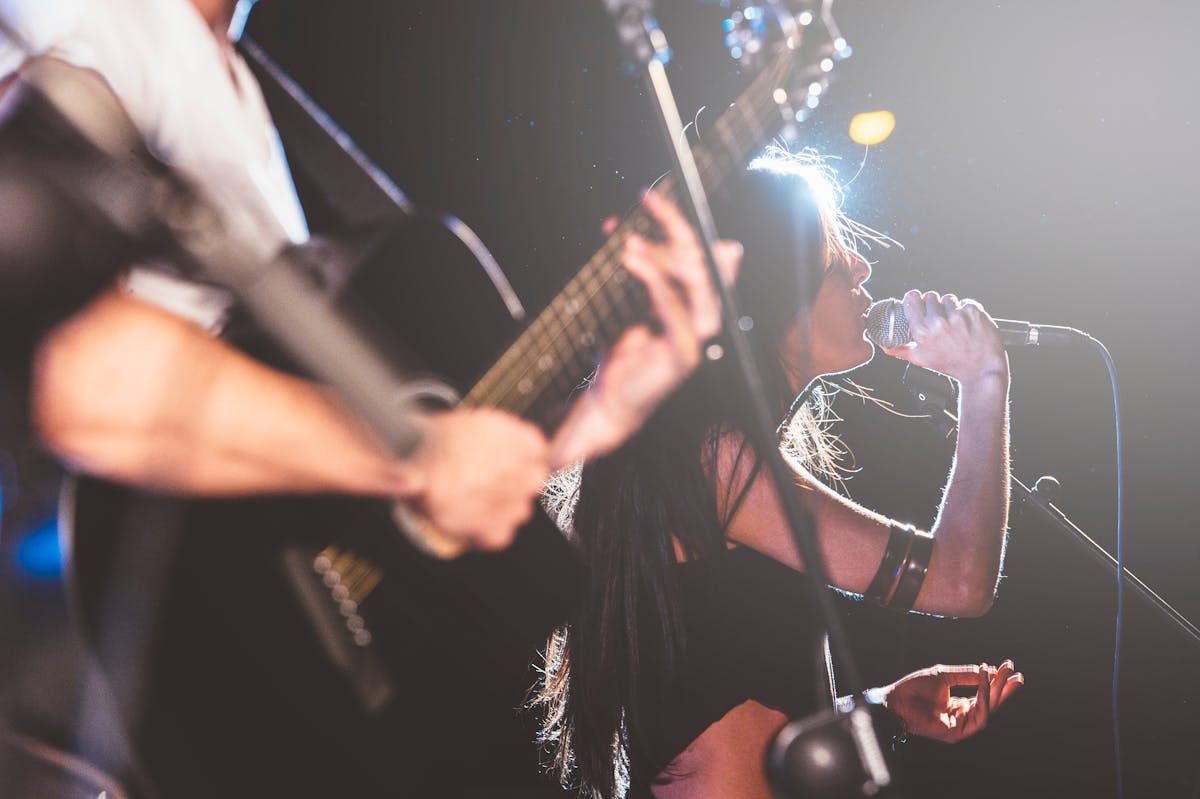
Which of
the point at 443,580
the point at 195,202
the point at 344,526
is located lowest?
the point at 443,580

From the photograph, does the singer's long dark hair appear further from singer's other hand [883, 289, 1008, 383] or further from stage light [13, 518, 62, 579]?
stage light [13, 518, 62, 579]

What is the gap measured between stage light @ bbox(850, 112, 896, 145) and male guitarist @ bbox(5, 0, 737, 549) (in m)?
1.62

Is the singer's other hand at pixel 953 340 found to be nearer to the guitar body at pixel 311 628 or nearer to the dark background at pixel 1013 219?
the dark background at pixel 1013 219

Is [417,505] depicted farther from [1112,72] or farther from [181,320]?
[1112,72]

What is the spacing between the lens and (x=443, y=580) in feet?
3.20

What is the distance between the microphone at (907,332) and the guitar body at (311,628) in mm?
1142

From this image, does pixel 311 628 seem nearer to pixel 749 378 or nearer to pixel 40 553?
pixel 749 378

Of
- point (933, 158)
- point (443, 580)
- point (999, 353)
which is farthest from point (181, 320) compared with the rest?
point (933, 158)

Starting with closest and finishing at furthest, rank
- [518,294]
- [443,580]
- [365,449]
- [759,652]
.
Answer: [365,449] < [443,580] < [759,652] < [518,294]

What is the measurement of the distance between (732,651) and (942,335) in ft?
2.90

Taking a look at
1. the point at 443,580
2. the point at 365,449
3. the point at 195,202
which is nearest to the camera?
the point at 195,202

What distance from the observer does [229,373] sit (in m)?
0.82

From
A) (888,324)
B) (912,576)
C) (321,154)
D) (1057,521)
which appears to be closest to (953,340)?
(888,324)

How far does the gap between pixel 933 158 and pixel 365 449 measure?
8.09 ft
